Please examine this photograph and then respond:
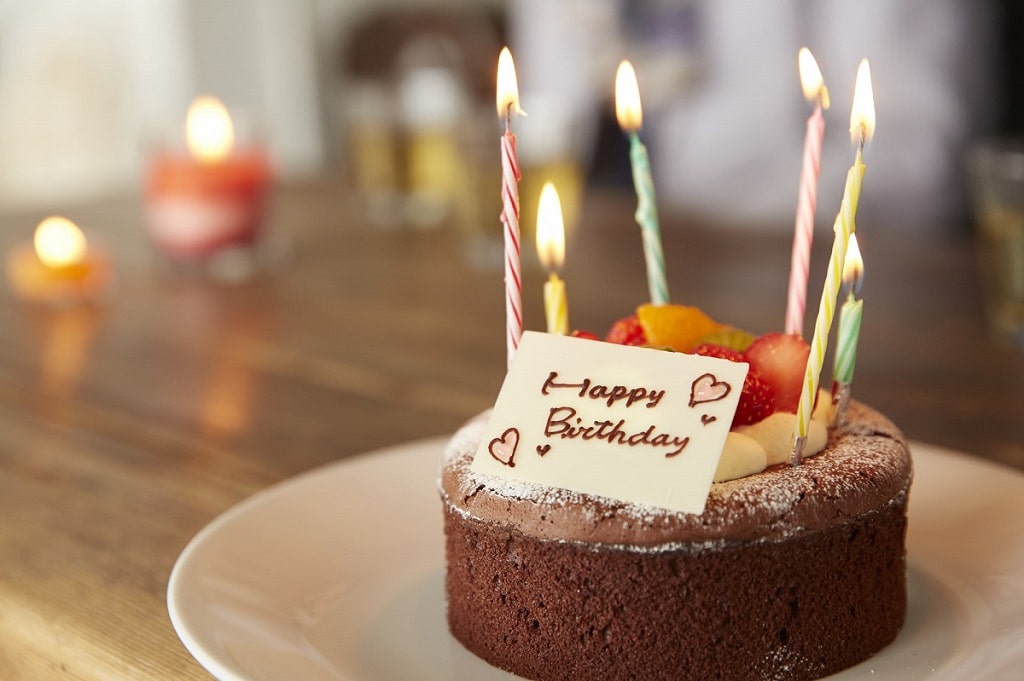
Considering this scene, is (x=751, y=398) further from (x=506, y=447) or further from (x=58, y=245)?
(x=58, y=245)

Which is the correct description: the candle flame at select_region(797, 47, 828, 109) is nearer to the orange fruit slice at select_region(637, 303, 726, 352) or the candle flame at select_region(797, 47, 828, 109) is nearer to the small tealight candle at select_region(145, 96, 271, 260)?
the orange fruit slice at select_region(637, 303, 726, 352)

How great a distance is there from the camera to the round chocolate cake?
3.02 ft

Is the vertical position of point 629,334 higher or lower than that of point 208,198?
higher

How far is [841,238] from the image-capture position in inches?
37.0

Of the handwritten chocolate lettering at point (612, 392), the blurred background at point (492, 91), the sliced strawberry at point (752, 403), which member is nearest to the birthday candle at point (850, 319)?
the sliced strawberry at point (752, 403)

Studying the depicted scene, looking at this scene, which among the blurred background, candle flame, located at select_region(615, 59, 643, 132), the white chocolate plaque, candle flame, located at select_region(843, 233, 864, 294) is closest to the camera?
the white chocolate plaque

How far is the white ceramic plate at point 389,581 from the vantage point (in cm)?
94

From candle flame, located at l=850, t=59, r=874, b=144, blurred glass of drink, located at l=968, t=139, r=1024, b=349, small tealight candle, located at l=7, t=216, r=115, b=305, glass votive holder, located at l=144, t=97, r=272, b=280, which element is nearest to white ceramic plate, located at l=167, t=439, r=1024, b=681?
candle flame, located at l=850, t=59, r=874, b=144

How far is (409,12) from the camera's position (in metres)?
6.36

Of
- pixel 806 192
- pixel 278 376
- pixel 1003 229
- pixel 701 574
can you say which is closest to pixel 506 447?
pixel 701 574

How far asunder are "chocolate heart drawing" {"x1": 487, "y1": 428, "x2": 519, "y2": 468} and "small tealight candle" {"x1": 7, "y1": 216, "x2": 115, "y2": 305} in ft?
5.52

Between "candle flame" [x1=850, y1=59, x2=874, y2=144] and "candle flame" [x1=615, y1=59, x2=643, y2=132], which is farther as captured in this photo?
"candle flame" [x1=615, y1=59, x2=643, y2=132]

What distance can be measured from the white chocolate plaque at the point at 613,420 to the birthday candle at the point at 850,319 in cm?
17

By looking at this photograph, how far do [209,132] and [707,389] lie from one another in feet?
6.65
